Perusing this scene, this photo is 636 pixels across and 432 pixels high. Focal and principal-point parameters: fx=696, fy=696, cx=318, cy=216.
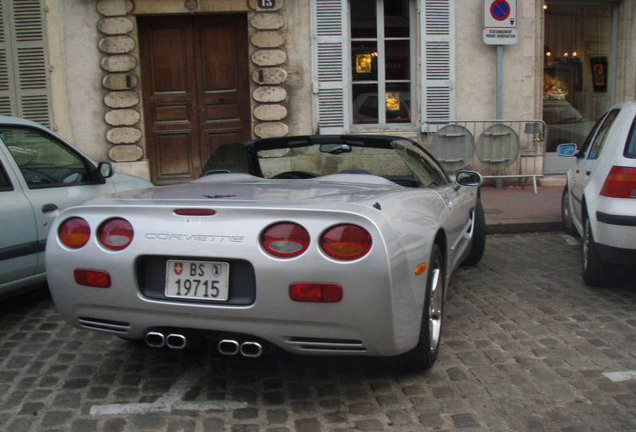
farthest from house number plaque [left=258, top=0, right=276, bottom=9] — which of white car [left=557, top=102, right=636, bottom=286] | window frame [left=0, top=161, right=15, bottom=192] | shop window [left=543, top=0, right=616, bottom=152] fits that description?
window frame [left=0, top=161, right=15, bottom=192]

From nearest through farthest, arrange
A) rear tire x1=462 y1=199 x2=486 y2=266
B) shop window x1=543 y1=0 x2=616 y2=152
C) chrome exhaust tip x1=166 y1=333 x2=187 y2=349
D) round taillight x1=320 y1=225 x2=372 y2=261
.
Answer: round taillight x1=320 y1=225 x2=372 y2=261
chrome exhaust tip x1=166 y1=333 x2=187 y2=349
rear tire x1=462 y1=199 x2=486 y2=266
shop window x1=543 y1=0 x2=616 y2=152

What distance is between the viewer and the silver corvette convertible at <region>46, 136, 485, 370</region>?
2957 millimetres

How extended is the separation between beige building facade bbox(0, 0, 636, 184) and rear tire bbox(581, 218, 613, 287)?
590 cm

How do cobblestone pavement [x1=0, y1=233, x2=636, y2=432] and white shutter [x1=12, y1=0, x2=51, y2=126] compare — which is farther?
white shutter [x1=12, y1=0, x2=51, y2=126]

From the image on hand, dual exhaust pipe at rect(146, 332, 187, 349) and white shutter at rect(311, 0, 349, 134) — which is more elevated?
white shutter at rect(311, 0, 349, 134)

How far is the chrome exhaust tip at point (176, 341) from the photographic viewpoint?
318 cm

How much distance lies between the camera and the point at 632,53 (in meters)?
11.7

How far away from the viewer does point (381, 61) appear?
11117 mm

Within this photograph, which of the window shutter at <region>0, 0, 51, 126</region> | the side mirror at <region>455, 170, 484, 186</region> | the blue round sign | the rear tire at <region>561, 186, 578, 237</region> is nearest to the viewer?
the side mirror at <region>455, 170, 484, 186</region>

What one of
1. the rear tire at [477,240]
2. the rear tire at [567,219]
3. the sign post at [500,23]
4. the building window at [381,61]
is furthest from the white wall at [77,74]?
the rear tire at [567,219]

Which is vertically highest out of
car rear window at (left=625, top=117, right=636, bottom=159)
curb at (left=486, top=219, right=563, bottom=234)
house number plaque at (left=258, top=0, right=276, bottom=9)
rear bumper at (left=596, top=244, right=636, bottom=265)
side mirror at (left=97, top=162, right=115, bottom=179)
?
house number plaque at (left=258, top=0, right=276, bottom=9)

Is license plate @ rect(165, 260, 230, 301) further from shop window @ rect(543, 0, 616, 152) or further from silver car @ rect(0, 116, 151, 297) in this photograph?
shop window @ rect(543, 0, 616, 152)

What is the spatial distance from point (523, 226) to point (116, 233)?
578 cm

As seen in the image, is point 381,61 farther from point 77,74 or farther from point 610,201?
point 610,201
